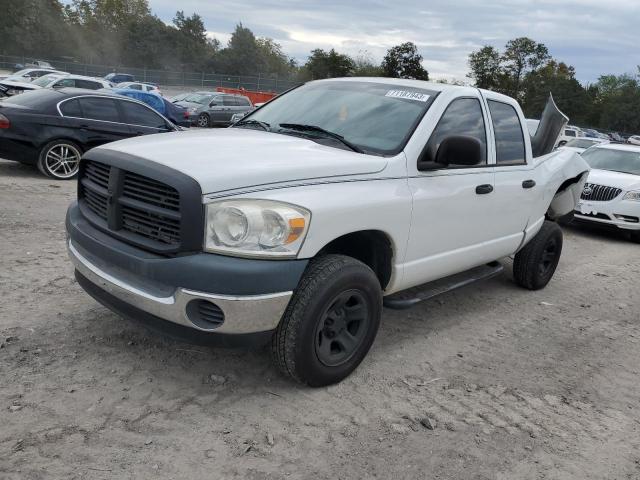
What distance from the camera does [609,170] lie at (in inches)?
426

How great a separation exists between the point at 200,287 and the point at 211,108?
2361 cm

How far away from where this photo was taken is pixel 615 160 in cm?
1113

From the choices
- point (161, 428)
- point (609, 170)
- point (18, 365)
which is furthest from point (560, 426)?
point (609, 170)

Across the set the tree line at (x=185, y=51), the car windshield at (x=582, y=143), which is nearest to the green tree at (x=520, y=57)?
the tree line at (x=185, y=51)

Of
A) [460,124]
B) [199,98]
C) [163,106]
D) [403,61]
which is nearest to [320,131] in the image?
[460,124]

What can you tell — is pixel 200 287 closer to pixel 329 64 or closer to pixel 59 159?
pixel 59 159

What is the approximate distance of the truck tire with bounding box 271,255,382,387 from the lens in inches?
130

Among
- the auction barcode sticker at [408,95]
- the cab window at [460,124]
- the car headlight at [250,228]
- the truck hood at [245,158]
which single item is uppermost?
the auction barcode sticker at [408,95]

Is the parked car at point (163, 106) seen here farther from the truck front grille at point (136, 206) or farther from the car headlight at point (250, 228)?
the car headlight at point (250, 228)

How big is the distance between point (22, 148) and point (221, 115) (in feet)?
56.2

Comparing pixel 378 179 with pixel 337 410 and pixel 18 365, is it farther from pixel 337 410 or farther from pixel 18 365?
pixel 18 365

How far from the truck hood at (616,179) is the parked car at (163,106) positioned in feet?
46.2

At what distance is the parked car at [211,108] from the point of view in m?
25.3

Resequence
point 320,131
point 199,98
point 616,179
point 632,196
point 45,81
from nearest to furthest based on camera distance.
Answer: point 320,131, point 632,196, point 616,179, point 45,81, point 199,98
